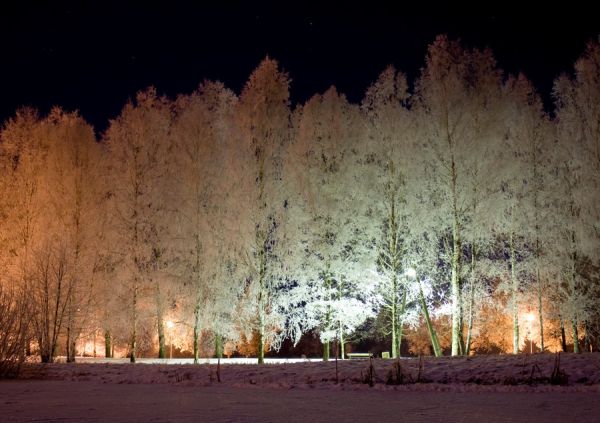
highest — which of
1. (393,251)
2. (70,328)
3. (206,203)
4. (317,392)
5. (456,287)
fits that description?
(206,203)

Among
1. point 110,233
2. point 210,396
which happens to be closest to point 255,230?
point 110,233

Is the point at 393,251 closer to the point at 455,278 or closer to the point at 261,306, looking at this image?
the point at 455,278

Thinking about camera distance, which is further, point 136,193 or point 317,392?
point 136,193

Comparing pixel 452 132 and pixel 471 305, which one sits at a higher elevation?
pixel 452 132

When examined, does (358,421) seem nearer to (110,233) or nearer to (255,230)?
(255,230)

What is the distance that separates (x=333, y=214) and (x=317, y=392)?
10.9 metres

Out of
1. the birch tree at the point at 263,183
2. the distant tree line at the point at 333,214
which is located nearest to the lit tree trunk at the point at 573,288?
the distant tree line at the point at 333,214

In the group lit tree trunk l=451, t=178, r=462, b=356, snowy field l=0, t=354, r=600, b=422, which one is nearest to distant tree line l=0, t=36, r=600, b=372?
lit tree trunk l=451, t=178, r=462, b=356

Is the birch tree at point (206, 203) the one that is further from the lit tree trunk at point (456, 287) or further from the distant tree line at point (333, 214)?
the lit tree trunk at point (456, 287)

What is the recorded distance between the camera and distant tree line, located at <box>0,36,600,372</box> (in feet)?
66.0

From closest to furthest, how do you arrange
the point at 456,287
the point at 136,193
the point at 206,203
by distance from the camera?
the point at 456,287
the point at 206,203
the point at 136,193

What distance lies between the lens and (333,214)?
2219 centimetres

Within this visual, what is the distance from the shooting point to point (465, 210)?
19469mm

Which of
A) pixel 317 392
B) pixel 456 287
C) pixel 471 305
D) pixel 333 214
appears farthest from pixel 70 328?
pixel 471 305
